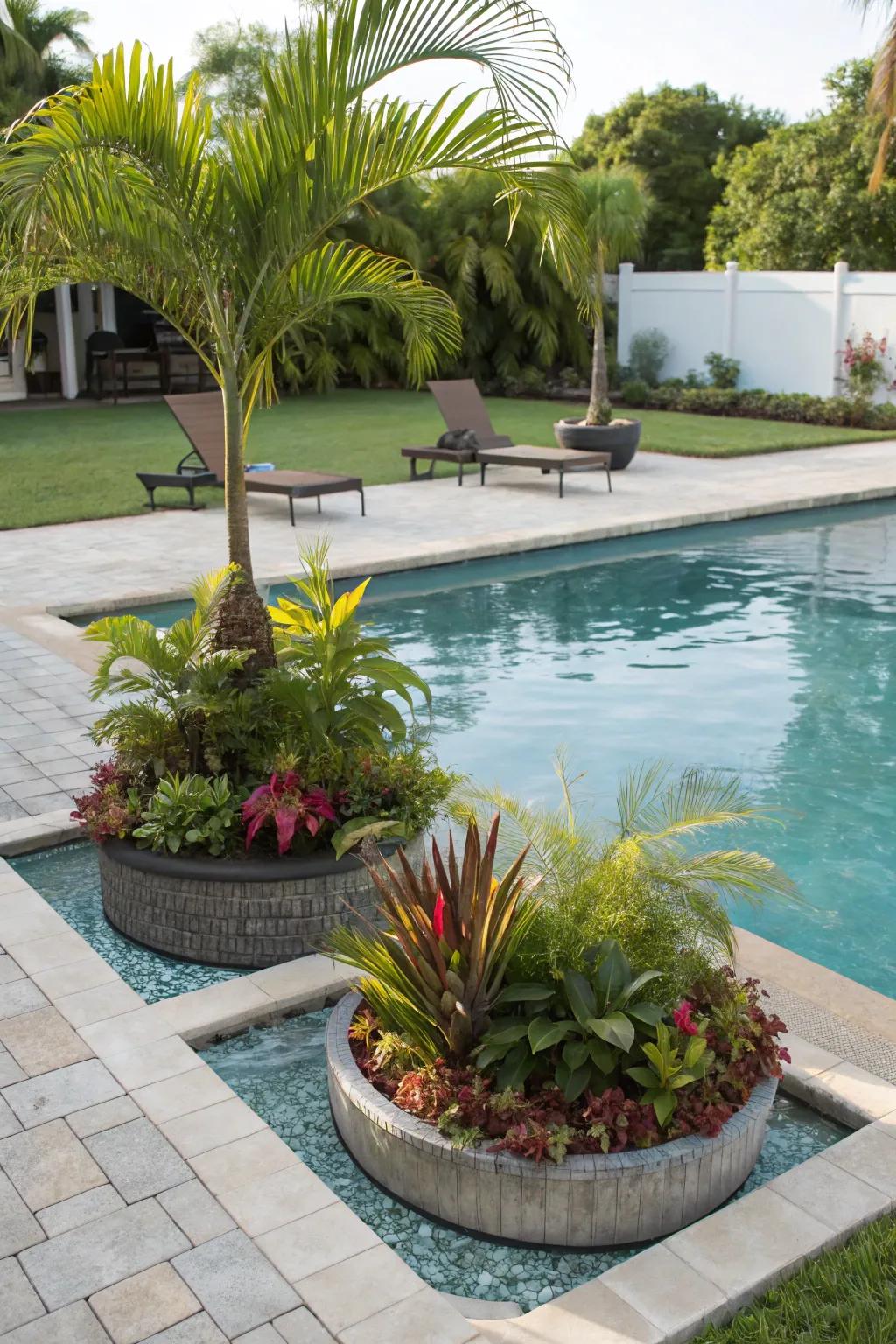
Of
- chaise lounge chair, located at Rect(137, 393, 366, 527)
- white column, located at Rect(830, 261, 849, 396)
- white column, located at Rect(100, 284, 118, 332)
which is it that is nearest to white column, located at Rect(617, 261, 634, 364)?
white column, located at Rect(830, 261, 849, 396)

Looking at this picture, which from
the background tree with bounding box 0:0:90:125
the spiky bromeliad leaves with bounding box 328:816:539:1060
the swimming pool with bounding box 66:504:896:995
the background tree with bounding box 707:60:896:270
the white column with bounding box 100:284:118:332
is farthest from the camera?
the background tree with bounding box 707:60:896:270

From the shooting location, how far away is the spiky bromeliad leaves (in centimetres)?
328

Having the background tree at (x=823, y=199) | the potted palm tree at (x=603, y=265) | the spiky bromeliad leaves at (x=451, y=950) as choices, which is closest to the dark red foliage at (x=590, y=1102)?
the spiky bromeliad leaves at (x=451, y=950)

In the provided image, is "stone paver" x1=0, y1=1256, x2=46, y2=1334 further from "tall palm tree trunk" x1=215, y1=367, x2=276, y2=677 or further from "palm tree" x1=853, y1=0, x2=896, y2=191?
"palm tree" x1=853, y1=0, x2=896, y2=191

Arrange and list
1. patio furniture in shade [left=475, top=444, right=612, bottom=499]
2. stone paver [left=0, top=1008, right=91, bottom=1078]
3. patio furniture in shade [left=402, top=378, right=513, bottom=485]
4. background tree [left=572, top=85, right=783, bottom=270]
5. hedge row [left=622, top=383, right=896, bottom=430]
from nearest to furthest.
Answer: stone paver [left=0, top=1008, right=91, bottom=1078], patio furniture in shade [left=475, top=444, right=612, bottom=499], patio furniture in shade [left=402, top=378, right=513, bottom=485], hedge row [left=622, top=383, right=896, bottom=430], background tree [left=572, top=85, right=783, bottom=270]

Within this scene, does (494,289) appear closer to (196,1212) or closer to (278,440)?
(278,440)

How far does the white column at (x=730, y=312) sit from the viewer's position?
21.8m

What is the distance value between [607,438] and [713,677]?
23.7 ft

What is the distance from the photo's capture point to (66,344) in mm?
23797

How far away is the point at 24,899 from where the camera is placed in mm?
4602

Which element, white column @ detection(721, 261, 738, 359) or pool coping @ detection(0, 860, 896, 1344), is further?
white column @ detection(721, 261, 738, 359)

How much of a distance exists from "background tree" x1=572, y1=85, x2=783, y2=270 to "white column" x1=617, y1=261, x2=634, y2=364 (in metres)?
12.2

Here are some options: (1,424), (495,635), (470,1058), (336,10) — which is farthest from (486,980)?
(1,424)

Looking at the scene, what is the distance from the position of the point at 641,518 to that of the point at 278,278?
7.56 metres
